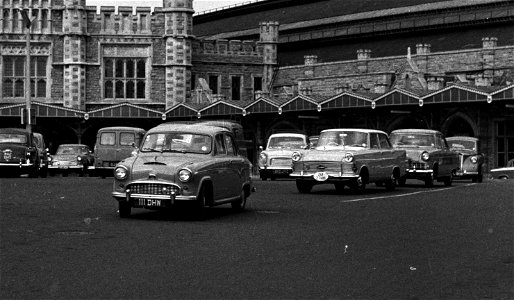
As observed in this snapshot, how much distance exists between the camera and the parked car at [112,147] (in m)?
37.0

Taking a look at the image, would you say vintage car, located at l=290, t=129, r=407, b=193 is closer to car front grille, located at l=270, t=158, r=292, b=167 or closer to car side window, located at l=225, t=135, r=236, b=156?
car side window, located at l=225, t=135, r=236, b=156

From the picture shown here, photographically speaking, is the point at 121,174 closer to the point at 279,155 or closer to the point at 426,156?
the point at 426,156

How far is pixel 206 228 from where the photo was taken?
51.2 ft

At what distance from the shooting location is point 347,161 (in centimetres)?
2467

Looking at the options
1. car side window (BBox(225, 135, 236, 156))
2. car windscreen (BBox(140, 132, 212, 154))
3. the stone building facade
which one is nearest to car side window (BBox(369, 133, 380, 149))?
car side window (BBox(225, 135, 236, 156))

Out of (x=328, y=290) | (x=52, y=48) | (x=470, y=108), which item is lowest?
(x=328, y=290)

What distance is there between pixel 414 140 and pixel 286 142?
258 inches

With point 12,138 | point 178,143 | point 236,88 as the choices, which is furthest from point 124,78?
point 178,143

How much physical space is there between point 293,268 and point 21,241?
3.98m

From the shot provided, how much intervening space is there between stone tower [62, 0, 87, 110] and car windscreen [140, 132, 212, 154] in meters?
40.2

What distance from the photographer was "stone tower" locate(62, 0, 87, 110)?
189 ft

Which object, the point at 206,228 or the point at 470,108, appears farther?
the point at 470,108

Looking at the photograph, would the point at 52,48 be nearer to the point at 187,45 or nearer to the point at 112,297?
the point at 187,45

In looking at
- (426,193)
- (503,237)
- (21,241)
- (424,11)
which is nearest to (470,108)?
(424,11)
